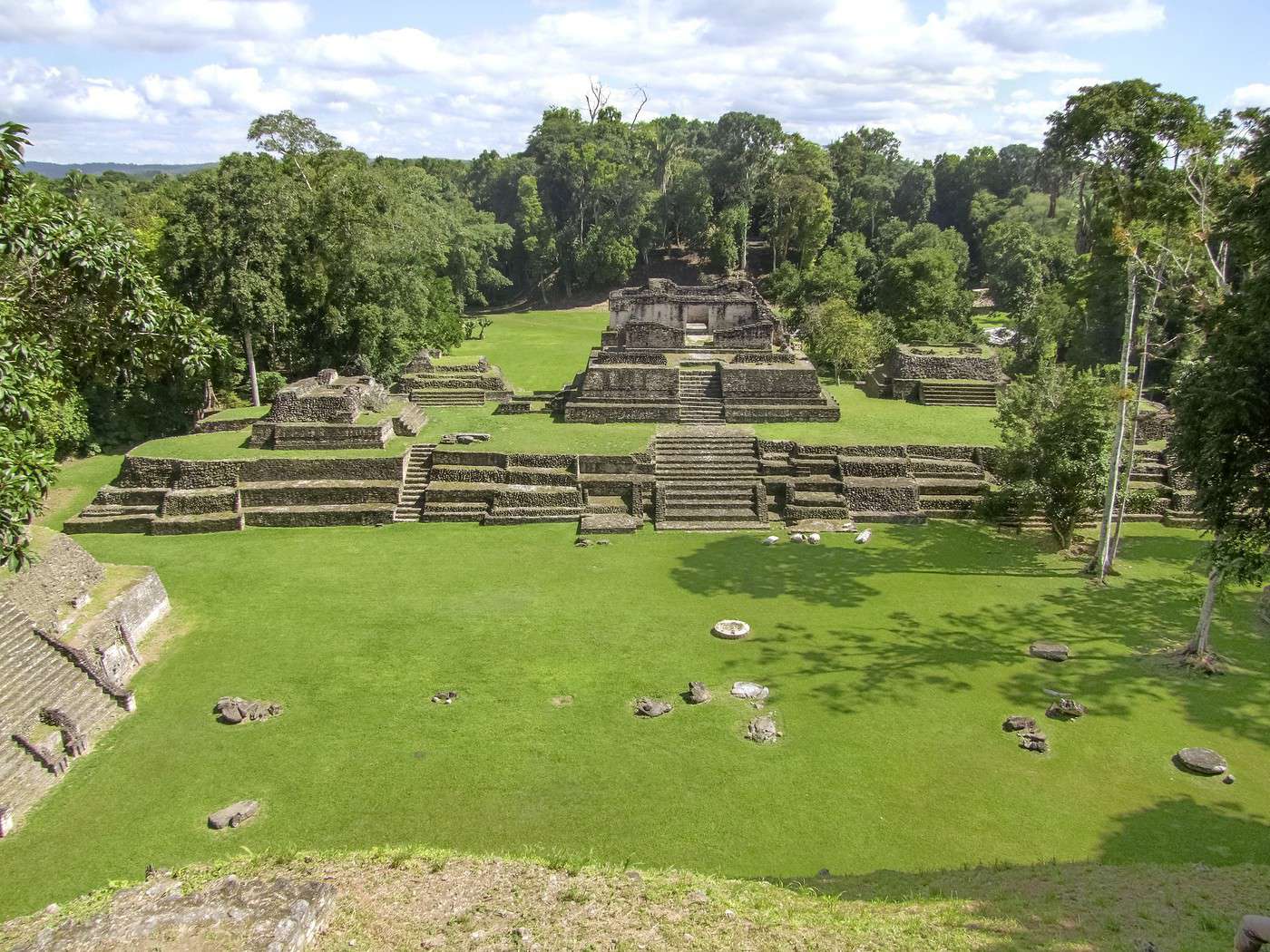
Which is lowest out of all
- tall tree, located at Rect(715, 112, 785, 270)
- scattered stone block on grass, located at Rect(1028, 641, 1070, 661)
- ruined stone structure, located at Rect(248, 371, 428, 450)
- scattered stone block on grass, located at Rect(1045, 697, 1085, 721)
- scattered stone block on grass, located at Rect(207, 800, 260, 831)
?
scattered stone block on grass, located at Rect(207, 800, 260, 831)

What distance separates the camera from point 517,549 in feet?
55.7

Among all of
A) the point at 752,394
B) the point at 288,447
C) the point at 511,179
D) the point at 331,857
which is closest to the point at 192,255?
the point at 288,447

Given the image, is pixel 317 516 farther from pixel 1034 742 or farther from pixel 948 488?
pixel 1034 742

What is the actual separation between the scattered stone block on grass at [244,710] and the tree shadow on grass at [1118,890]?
7016 mm

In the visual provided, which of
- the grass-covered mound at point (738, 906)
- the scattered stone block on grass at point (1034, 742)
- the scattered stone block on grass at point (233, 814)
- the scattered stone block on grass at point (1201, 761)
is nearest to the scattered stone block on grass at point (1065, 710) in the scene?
the scattered stone block on grass at point (1034, 742)

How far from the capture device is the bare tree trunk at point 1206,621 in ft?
39.0

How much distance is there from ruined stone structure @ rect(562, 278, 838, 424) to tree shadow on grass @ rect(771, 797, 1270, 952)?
49.0 ft

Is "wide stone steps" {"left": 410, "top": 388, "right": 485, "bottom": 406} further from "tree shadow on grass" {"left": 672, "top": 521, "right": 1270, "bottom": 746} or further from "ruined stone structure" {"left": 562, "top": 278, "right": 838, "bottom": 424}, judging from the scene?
"tree shadow on grass" {"left": 672, "top": 521, "right": 1270, "bottom": 746}

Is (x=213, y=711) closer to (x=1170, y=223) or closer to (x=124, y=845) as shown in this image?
(x=124, y=845)

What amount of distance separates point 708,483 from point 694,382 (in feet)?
18.5

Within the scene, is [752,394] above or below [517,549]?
above

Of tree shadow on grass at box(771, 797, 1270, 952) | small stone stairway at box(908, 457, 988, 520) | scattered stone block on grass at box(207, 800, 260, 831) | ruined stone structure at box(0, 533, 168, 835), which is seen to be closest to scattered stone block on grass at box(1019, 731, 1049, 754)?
tree shadow on grass at box(771, 797, 1270, 952)

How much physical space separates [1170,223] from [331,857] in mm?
16618

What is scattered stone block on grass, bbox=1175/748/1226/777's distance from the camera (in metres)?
9.66
